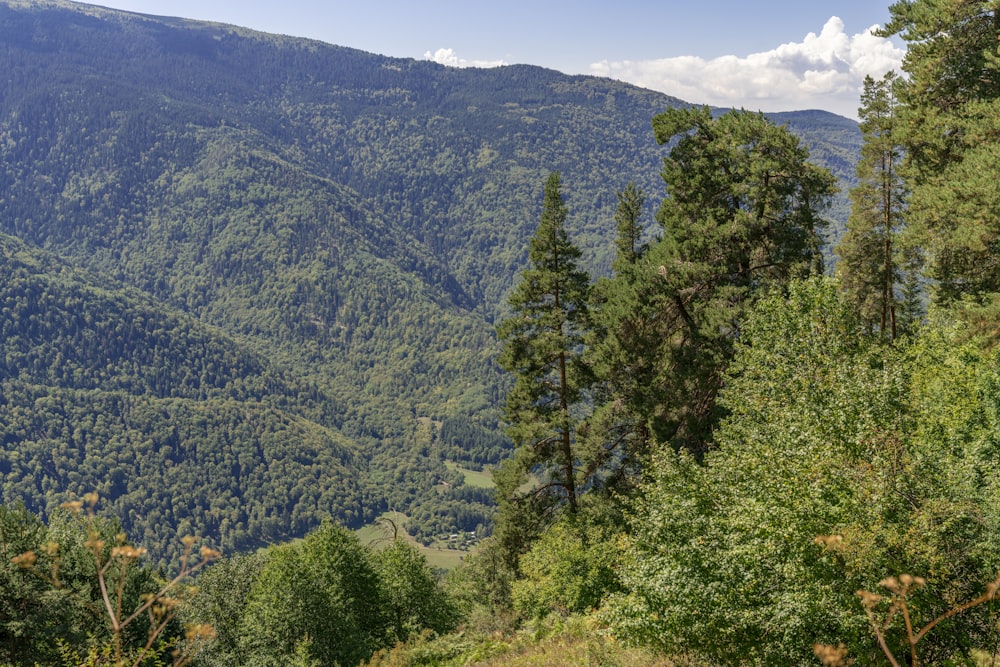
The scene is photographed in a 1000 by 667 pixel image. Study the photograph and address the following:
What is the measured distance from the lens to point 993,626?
1154 centimetres

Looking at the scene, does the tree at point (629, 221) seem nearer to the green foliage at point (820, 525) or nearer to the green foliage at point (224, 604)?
the green foliage at point (820, 525)

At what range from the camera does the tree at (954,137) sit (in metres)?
23.6

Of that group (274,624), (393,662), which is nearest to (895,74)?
(393,662)

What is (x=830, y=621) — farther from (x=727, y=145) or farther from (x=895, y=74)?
(x=895, y=74)

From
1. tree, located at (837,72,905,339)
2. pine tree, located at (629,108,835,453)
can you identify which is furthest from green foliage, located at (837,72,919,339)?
pine tree, located at (629,108,835,453)

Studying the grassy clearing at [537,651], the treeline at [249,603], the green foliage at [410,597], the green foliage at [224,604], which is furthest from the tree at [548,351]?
the green foliage at [224,604]

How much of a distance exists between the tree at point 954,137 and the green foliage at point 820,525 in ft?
28.4

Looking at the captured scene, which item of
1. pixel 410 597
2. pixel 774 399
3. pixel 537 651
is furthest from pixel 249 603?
pixel 774 399

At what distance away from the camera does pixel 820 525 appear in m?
11.9

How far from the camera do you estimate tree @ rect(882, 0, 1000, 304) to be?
77.4 feet

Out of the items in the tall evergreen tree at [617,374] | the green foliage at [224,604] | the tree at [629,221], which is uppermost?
the tree at [629,221]

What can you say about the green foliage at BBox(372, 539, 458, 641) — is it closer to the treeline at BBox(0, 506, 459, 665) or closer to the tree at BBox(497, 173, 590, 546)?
the treeline at BBox(0, 506, 459, 665)

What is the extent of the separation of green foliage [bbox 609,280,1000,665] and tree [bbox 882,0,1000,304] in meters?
8.67

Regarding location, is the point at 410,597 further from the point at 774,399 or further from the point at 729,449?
the point at 774,399
